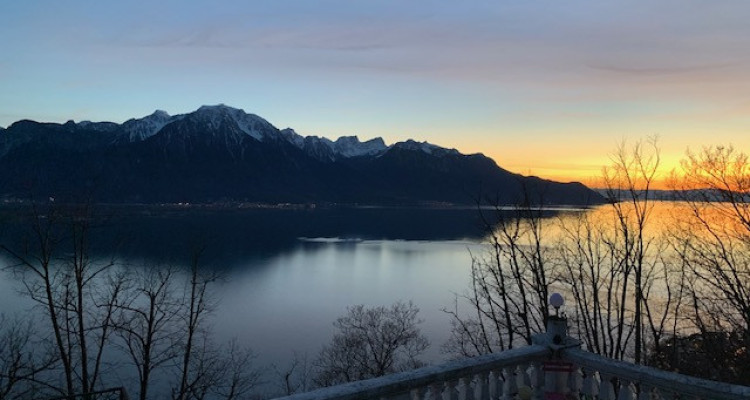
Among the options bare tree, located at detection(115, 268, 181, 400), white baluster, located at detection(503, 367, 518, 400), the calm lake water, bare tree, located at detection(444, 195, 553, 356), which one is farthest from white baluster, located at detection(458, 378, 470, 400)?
the calm lake water

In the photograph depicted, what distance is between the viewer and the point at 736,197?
16.0 m

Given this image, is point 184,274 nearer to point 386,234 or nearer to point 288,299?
point 288,299

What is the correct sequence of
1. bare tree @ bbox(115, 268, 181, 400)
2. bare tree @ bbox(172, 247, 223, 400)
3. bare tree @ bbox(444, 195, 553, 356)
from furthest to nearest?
bare tree @ bbox(172, 247, 223, 400) → bare tree @ bbox(115, 268, 181, 400) → bare tree @ bbox(444, 195, 553, 356)

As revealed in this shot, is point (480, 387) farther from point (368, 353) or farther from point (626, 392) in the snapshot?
point (368, 353)

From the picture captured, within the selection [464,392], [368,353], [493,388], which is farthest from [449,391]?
[368,353]

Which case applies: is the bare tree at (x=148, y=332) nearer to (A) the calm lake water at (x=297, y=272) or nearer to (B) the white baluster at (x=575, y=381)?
(A) the calm lake water at (x=297, y=272)

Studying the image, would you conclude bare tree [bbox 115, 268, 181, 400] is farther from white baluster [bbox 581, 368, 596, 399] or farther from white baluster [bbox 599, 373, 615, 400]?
white baluster [bbox 599, 373, 615, 400]

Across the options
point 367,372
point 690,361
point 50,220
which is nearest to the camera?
point 50,220

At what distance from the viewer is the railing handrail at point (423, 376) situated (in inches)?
215

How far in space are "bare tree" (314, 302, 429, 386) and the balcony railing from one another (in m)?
22.7

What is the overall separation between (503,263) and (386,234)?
3056 inches

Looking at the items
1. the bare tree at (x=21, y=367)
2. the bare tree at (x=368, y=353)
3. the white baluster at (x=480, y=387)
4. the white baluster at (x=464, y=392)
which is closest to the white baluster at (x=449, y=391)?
the white baluster at (x=464, y=392)

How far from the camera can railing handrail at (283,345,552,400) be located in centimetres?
546

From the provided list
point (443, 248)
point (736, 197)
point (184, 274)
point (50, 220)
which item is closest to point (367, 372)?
point (50, 220)
